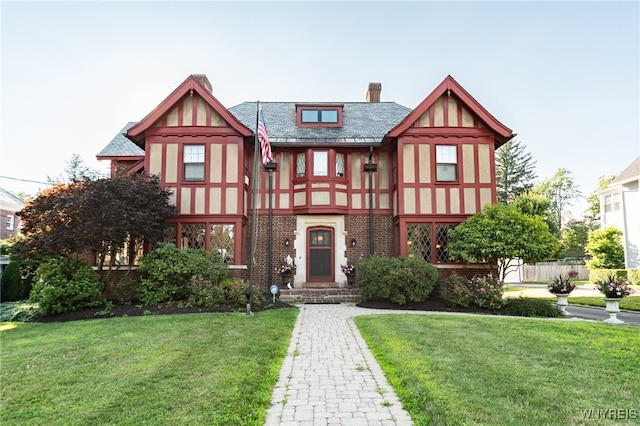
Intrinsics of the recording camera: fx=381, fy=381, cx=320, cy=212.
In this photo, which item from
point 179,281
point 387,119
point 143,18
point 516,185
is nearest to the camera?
point 143,18

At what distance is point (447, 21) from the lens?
37.1 feet

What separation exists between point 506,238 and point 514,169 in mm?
37762

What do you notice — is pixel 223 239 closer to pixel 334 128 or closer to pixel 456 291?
pixel 334 128

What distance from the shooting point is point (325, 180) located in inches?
604

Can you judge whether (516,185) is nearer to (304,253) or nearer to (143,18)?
(304,253)

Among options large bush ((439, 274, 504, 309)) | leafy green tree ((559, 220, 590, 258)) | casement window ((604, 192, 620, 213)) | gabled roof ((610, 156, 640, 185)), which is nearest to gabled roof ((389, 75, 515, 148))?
large bush ((439, 274, 504, 309))

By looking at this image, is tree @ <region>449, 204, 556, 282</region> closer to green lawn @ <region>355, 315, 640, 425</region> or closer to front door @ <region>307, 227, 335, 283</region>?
green lawn @ <region>355, 315, 640, 425</region>

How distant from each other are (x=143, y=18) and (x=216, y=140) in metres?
5.36

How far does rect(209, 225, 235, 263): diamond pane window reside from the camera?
14.4 m

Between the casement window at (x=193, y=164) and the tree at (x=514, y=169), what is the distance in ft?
130

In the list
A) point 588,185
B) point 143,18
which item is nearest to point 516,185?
point 588,185

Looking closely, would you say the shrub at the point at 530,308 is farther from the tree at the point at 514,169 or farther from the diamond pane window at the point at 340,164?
the tree at the point at 514,169

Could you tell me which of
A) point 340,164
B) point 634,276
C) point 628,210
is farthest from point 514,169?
point 340,164

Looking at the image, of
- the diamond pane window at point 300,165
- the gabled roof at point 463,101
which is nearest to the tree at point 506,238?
the gabled roof at point 463,101
